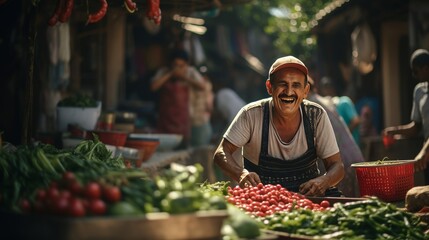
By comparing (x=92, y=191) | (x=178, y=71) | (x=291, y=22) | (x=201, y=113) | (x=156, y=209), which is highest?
Answer: (x=291, y=22)

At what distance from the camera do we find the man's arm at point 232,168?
19.6ft

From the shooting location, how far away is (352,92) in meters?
17.9

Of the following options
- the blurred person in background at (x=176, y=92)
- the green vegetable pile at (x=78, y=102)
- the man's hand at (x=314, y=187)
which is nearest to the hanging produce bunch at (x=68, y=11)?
the green vegetable pile at (x=78, y=102)

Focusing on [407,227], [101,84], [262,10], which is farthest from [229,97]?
[262,10]

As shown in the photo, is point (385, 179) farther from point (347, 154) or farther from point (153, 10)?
point (153, 10)

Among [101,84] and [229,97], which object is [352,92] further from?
[101,84]

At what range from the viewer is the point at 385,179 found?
20.2ft

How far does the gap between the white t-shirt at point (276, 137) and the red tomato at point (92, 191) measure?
9.96 feet

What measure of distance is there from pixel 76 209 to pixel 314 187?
299cm

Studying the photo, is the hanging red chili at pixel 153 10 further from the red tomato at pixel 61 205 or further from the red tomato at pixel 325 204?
the red tomato at pixel 61 205

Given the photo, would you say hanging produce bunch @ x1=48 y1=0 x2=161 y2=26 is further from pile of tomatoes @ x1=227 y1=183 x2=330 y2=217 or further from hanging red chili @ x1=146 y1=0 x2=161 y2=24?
pile of tomatoes @ x1=227 y1=183 x2=330 y2=217

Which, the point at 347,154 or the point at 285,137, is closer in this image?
the point at 285,137

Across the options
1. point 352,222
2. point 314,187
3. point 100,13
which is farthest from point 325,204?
point 100,13

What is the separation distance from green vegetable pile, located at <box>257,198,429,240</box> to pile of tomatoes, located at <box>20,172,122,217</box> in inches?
53.6
